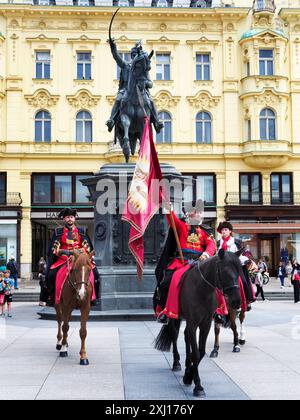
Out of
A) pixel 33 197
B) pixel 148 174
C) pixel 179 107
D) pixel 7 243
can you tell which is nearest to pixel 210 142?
pixel 179 107

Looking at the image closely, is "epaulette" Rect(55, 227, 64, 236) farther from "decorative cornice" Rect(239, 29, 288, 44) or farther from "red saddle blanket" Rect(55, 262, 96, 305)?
"decorative cornice" Rect(239, 29, 288, 44)

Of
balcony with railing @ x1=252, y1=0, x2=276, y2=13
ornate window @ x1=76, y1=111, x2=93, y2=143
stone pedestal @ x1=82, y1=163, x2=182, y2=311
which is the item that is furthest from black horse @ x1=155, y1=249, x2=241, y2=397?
balcony with railing @ x1=252, y1=0, x2=276, y2=13

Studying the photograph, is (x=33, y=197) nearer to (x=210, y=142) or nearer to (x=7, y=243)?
(x=7, y=243)

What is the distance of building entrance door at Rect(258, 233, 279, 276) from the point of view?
40.9m

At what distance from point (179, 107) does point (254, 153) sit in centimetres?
649

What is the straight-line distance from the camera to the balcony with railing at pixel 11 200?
3981 centimetres

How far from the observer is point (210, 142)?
4256 centimetres

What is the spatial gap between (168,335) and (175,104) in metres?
35.4

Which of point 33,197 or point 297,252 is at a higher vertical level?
point 33,197

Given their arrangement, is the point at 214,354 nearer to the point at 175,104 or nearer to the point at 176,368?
the point at 176,368

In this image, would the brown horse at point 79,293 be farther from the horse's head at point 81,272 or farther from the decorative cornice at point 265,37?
the decorative cornice at point 265,37

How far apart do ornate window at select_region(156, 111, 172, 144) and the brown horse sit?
108 ft

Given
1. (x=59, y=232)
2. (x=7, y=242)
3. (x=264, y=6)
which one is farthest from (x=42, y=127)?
(x=59, y=232)

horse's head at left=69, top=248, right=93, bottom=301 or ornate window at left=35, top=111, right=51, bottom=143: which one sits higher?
ornate window at left=35, top=111, right=51, bottom=143
